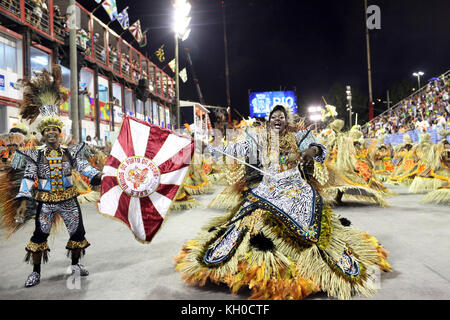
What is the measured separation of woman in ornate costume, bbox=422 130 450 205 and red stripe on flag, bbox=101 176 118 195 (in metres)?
7.16

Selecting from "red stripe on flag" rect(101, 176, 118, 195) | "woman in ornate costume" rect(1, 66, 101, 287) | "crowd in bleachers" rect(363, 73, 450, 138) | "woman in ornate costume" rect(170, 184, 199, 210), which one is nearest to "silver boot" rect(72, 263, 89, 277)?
"woman in ornate costume" rect(1, 66, 101, 287)

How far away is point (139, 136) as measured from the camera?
353 cm

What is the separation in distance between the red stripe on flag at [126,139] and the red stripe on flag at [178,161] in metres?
0.36

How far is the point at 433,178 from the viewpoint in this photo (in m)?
8.98

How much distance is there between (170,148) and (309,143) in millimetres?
1514

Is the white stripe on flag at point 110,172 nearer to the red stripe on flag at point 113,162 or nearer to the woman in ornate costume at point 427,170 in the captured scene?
the red stripe on flag at point 113,162

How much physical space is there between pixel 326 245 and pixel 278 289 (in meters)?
0.66

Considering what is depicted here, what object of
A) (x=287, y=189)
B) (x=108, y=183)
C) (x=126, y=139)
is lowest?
(x=287, y=189)

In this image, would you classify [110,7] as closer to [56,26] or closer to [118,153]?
[56,26]

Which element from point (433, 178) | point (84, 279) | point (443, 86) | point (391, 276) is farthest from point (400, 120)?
point (84, 279)

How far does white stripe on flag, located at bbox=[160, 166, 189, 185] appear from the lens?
11.2 feet

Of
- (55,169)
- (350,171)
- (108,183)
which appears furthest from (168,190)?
(350,171)
